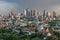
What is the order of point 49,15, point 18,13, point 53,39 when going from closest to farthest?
1. point 53,39
2. point 49,15
3. point 18,13

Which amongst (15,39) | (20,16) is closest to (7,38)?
(15,39)

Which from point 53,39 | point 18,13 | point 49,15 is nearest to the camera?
point 53,39

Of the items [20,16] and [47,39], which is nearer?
[47,39]

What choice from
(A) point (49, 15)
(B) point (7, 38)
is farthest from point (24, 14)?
(B) point (7, 38)

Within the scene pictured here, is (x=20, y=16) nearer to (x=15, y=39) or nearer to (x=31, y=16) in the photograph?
(x=31, y=16)

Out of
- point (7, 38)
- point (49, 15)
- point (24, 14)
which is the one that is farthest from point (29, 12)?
point (7, 38)

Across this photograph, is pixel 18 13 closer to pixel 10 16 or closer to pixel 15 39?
pixel 10 16

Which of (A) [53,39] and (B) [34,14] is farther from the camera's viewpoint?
(B) [34,14]
